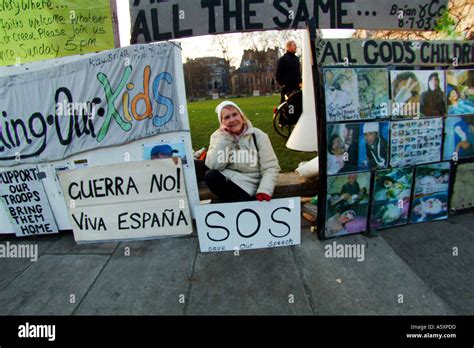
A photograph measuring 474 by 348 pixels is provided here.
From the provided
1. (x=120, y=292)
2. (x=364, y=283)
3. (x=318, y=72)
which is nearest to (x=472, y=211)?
(x=364, y=283)

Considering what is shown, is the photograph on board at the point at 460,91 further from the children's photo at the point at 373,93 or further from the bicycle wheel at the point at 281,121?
the bicycle wheel at the point at 281,121

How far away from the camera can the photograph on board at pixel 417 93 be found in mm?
2650

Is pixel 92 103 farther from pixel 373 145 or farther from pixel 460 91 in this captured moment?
pixel 460 91

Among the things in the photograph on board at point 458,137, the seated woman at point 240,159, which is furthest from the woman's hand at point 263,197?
the photograph on board at point 458,137

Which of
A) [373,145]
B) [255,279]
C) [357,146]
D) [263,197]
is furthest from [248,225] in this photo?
[373,145]

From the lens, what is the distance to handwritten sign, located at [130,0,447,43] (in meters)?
2.68

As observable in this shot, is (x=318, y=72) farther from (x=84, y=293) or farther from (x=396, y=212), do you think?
(x=84, y=293)

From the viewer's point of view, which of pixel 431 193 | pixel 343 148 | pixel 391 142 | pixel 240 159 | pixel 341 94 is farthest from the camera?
pixel 431 193

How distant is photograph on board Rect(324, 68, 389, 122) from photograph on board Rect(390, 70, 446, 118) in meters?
0.13

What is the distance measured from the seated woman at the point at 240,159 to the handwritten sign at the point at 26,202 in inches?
82.4

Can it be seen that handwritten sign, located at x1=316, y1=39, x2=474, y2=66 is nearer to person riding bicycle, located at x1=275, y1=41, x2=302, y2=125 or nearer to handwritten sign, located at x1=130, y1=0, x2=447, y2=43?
handwritten sign, located at x1=130, y1=0, x2=447, y2=43

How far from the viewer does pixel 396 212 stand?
115 inches

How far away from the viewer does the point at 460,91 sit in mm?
2865

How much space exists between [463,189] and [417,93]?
1.39 metres
